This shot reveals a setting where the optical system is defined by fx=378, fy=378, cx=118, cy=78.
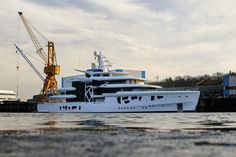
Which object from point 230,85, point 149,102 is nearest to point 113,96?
point 149,102

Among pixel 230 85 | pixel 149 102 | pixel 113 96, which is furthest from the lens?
pixel 230 85

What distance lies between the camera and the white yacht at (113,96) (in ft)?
250

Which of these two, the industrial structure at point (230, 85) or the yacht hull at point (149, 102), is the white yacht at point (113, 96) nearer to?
the yacht hull at point (149, 102)

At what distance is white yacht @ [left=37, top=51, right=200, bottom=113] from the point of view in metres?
76.2

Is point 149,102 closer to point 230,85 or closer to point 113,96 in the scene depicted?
point 113,96

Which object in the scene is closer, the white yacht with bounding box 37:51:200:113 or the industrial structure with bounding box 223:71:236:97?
the white yacht with bounding box 37:51:200:113

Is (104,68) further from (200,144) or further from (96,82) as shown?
(200,144)

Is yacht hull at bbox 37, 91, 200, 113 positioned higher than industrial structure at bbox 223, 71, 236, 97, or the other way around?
industrial structure at bbox 223, 71, 236, 97

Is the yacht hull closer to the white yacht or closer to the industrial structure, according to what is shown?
the white yacht

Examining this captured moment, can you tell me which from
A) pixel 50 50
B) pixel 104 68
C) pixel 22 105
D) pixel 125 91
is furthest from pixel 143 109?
pixel 22 105

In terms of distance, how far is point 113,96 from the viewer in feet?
259

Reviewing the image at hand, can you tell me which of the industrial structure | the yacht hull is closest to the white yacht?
the yacht hull

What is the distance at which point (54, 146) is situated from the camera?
1675 centimetres

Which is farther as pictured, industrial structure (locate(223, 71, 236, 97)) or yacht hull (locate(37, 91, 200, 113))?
industrial structure (locate(223, 71, 236, 97))
